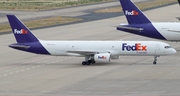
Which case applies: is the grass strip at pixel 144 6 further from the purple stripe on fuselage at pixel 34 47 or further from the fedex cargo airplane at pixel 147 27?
the purple stripe on fuselage at pixel 34 47

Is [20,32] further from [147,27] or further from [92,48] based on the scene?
[147,27]

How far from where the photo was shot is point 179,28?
75.4 metres

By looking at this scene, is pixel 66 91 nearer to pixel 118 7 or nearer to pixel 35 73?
pixel 35 73

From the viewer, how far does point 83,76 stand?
55531 millimetres

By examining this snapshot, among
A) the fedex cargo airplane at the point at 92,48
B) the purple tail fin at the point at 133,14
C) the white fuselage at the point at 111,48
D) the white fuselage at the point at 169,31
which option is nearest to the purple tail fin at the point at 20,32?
the fedex cargo airplane at the point at 92,48

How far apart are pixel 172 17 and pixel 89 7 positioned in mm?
36792

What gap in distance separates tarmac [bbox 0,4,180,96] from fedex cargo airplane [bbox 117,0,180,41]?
250cm

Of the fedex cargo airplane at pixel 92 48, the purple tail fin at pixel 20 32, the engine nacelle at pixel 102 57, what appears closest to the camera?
the engine nacelle at pixel 102 57

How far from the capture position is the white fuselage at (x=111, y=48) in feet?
204

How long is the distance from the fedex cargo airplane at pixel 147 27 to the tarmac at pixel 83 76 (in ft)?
8.19

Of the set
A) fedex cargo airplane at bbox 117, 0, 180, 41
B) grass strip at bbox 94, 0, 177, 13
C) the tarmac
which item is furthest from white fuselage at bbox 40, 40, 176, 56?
grass strip at bbox 94, 0, 177, 13

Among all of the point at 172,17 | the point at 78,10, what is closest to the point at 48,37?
the point at 172,17

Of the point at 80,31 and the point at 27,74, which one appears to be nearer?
the point at 27,74

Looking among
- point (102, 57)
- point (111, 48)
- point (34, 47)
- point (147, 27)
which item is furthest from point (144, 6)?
point (102, 57)
